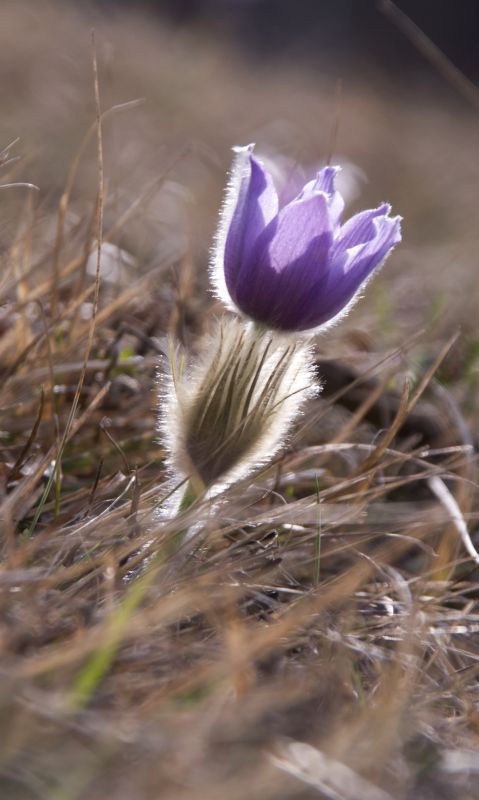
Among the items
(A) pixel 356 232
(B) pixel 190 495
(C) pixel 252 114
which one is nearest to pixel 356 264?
(A) pixel 356 232

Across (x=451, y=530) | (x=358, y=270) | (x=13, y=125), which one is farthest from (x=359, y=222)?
(x=13, y=125)

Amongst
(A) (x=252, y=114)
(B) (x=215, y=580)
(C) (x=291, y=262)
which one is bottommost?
(A) (x=252, y=114)

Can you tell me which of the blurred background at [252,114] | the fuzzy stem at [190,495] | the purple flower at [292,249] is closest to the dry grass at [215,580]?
the fuzzy stem at [190,495]

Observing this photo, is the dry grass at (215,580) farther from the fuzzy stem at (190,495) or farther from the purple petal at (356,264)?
the purple petal at (356,264)

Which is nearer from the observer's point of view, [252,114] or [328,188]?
[328,188]

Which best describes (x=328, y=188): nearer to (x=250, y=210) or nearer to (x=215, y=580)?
(x=250, y=210)
